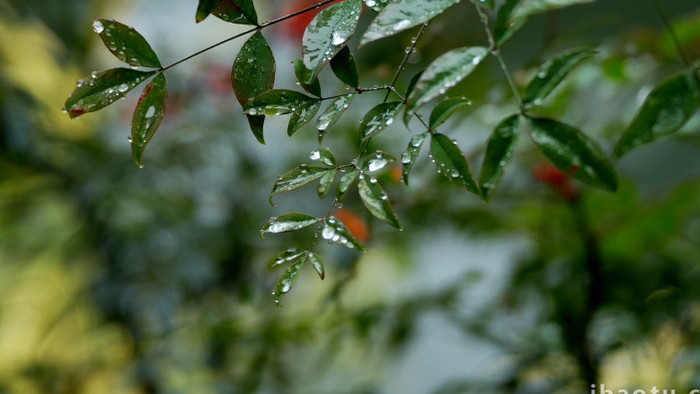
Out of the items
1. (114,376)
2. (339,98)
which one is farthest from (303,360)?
(339,98)

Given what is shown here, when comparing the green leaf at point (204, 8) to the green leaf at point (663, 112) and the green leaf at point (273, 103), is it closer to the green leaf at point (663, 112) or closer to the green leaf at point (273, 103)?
the green leaf at point (273, 103)

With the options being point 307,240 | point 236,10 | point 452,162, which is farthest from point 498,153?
Result: point 307,240

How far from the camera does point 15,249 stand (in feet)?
4.24

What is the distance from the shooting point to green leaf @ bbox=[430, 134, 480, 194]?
245 mm

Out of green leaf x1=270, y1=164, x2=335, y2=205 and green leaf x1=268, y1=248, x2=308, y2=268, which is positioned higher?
green leaf x1=270, y1=164, x2=335, y2=205

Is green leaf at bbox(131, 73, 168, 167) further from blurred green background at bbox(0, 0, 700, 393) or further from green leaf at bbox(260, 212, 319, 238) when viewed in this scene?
blurred green background at bbox(0, 0, 700, 393)

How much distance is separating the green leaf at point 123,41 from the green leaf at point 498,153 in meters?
0.15

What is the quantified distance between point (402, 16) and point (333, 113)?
54 mm

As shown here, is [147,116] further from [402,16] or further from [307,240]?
[307,240]

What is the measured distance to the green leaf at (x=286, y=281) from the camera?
0.82 feet

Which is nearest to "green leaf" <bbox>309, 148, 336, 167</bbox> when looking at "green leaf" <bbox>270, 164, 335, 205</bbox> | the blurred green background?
"green leaf" <bbox>270, 164, 335, 205</bbox>

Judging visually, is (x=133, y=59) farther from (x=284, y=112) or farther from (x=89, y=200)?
(x=89, y=200)

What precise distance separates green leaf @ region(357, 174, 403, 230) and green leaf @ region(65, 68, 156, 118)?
0.11 m

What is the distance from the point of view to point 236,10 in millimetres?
259
